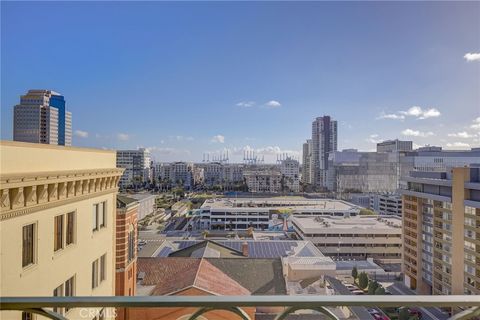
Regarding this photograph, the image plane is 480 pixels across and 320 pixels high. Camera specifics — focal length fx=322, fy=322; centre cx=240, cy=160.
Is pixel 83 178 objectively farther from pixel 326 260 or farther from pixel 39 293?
pixel 326 260

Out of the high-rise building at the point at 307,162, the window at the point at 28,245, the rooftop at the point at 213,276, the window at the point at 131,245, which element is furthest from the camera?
the high-rise building at the point at 307,162

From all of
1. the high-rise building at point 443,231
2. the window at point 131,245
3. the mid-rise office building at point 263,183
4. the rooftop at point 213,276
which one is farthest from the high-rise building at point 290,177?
the window at point 131,245

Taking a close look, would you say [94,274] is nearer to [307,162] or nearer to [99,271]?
[99,271]

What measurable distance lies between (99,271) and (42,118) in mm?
12706

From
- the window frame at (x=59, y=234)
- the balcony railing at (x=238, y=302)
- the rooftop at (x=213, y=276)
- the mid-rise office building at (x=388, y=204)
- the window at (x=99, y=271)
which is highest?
the balcony railing at (x=238, y=302)

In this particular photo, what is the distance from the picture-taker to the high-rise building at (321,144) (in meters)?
53.0

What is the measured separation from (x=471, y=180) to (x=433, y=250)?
10.6 ft

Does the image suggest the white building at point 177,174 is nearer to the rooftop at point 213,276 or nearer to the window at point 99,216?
the rooftop at point 213,276

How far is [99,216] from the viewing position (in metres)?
4.79

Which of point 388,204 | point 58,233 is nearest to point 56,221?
point 58,233

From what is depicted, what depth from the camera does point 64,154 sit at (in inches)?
151

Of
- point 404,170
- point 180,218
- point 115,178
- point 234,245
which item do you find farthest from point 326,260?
point 404,170

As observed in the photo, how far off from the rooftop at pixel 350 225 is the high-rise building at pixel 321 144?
32917 mm

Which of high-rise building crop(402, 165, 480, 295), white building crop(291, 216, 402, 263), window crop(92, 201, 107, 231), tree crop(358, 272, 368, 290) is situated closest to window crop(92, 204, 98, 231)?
window crop(92, 201, 107, 231)
